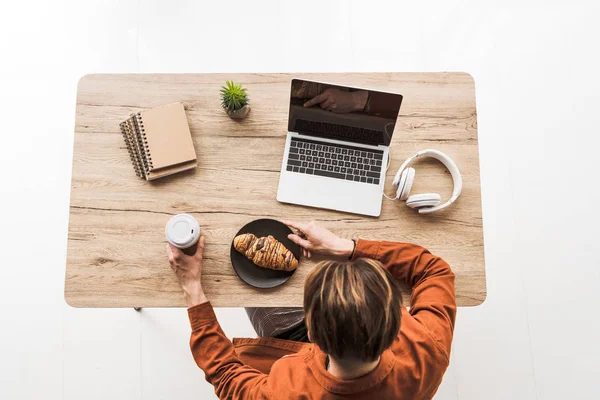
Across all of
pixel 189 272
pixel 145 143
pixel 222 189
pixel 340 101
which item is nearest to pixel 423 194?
pixel 340 101

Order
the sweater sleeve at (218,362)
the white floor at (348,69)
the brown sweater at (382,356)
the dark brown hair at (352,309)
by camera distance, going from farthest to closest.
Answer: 1. the white floor at (348,69)
2. the sweater sleeve at (218,362)
3. the brown sweater at (382,356)
4. the dark brown hair at (352,309)

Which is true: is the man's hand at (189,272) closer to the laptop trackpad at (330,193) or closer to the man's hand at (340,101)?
the laptop trackpad at (330,193)

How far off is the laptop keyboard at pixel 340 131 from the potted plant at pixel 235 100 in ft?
0.52

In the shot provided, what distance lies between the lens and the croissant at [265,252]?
1297 millimetres

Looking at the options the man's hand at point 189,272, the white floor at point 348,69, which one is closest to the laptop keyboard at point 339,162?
the man's hand at point 189,272

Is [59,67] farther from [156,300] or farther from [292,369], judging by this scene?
[292,369]

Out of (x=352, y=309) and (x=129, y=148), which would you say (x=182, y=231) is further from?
(x=352, y=309)

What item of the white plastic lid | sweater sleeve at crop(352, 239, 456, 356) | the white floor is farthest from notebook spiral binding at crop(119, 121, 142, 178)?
the white floor

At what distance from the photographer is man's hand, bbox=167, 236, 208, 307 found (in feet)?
4.23

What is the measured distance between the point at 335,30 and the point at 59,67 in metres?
1.28

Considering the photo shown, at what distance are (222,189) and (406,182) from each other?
20.0 inches

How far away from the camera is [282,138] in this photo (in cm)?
143

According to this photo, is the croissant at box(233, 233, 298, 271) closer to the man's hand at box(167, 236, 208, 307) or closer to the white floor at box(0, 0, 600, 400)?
the man's hand at box(167, 236, 208, 307)

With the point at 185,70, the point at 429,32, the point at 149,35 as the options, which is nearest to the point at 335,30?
the point at 429,32
